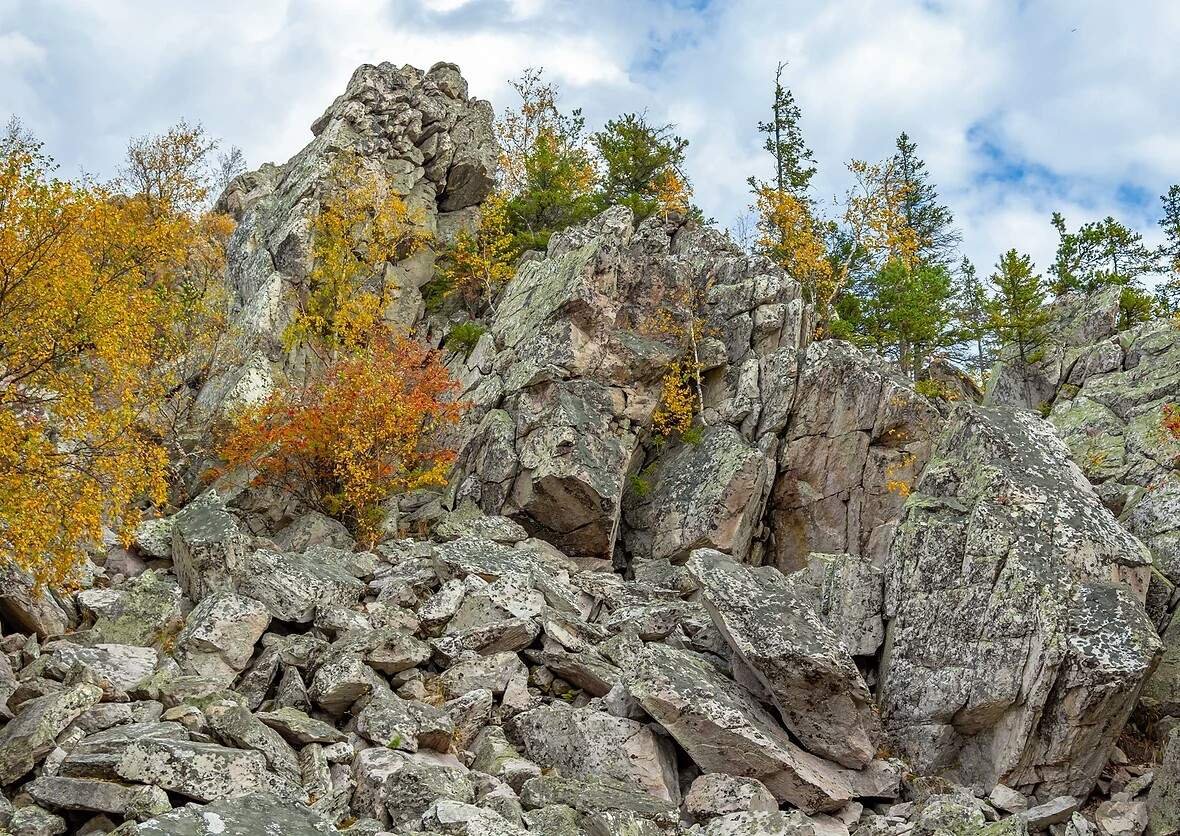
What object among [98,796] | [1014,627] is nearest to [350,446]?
[98,796]

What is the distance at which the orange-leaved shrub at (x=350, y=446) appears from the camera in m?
28.2

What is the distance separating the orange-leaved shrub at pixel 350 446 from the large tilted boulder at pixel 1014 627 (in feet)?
52.8

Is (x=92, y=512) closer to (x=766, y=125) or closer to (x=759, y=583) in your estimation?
(x=759, y=583)

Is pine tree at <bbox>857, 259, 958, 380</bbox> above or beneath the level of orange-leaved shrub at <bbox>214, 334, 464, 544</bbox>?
above

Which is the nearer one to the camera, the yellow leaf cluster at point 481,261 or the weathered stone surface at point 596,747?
the weathered stone surface at point 596,747

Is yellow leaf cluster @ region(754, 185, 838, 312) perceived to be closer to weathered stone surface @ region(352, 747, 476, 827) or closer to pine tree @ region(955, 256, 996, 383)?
pine tree @ region(955, 256, 996, 383)

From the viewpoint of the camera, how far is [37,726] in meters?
12.7

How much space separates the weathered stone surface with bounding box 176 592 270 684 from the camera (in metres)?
16.6

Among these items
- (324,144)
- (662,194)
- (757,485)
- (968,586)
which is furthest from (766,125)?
(968,586)

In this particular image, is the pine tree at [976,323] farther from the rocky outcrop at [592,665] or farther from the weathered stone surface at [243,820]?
the weathered stone surface at [243,820]

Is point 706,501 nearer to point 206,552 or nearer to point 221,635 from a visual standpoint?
point 206,552

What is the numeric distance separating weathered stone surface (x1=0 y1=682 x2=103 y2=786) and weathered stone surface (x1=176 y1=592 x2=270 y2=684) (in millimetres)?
2550

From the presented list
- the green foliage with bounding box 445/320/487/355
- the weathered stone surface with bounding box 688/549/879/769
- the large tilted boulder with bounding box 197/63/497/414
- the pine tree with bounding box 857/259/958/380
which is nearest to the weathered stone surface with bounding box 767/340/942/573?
the pine tree with bounding box 857/259/958/380

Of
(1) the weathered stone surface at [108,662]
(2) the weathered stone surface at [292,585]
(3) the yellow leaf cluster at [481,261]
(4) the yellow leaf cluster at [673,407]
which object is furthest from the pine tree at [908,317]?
(1) the weathered stone surface at [108,662]
